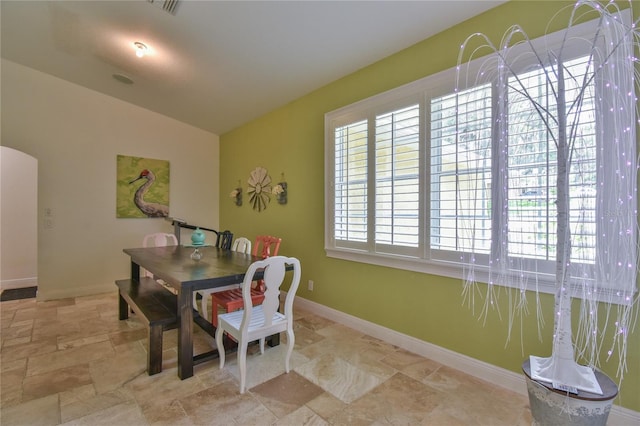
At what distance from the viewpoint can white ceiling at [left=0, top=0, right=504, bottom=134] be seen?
2.30 m

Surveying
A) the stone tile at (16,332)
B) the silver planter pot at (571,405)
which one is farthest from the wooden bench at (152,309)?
the silver planter pot at (571,405)

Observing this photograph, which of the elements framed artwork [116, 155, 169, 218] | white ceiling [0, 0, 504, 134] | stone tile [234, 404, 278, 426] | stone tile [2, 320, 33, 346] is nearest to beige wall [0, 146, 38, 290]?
framed artwork [116, 155, 169, 218]

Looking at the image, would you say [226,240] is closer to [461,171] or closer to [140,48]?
[140,48]

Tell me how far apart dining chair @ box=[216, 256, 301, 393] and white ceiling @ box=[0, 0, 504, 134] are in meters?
2.03

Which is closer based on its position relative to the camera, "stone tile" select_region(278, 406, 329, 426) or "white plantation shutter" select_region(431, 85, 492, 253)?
"stone tile" select_region(278, 406, 329, 426)

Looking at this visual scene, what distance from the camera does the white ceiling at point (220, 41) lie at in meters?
2.30

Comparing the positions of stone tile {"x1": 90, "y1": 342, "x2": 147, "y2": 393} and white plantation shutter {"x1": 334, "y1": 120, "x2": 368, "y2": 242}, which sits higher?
white plantation shutter {"x1": 334, "y1": 120, "x2": 368, "y2": 242}

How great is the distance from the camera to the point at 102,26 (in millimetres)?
2852

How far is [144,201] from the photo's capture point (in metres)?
4.79

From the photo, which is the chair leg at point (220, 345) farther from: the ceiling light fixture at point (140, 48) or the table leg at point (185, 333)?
the ceiling light fixture at point (140, 48)

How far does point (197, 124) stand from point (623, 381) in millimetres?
5994

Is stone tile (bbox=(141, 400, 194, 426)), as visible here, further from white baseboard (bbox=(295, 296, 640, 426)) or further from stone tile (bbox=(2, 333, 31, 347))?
stone tile (bbox=(2, 333, 31, 347))

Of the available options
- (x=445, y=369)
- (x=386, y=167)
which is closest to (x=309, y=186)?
(x=386, y=167)

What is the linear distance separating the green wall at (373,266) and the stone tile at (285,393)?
1.04m
